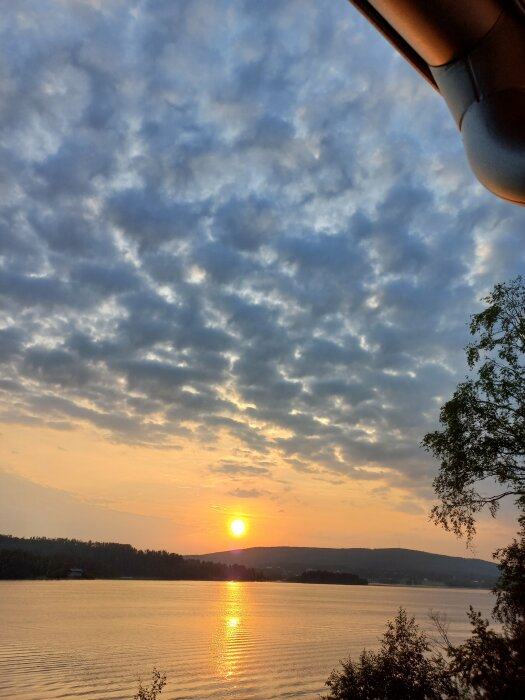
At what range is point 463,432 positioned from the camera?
15367mm

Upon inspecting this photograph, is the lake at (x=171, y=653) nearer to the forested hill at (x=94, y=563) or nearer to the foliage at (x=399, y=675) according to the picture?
the foliage at (x=399, y=675)

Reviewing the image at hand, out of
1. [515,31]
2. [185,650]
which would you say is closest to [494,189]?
[515,31]

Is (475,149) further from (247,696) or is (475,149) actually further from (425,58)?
(247,696)

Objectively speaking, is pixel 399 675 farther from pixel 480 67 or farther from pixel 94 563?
pixel 94 563

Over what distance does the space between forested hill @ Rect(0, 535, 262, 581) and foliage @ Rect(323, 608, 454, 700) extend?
160929mm

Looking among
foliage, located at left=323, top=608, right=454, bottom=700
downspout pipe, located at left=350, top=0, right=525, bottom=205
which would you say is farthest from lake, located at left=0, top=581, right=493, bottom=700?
downspout pipe, located at left=350, top=0, right=525, bottom=205

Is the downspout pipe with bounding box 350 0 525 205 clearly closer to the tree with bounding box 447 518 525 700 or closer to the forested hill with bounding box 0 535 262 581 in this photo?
the tree with bounding box 447 518 525 700

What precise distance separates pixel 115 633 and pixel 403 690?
184 ft

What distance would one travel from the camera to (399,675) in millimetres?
15195

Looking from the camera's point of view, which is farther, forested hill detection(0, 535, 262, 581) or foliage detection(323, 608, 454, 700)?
forested hill detection(0, 535, 262, 581)

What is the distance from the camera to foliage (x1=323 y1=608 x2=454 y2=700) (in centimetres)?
1473

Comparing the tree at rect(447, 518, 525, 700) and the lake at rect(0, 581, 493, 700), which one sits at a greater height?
the tree at rect(447, 518, 525, 700)

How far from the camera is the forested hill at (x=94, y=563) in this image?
157 metres

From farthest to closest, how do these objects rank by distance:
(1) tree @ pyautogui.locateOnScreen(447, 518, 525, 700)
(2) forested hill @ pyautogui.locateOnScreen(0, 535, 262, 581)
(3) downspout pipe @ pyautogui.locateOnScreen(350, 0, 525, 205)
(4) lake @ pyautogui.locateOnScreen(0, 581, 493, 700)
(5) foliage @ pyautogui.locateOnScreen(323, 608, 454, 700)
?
(2) forested hill @ pyautogui.locateOnScreen(0, 535, 262, 581) < (4) lake @ pyautogui.locateOnScreen(0, 581, 493, 700) < (5) foliage @ pyautogui.locateOnScreen(323, 608, 454, 700) < (1) tree @ pyautogui.locateOnScreen(447, 518, 525, 700) < (3) downspout pipe @ pyautogui.locateOnScreen(350, 0, 525, 205)
